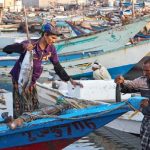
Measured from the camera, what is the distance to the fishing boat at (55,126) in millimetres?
5344

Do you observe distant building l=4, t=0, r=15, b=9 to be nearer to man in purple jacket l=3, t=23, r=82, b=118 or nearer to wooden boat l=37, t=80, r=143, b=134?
wooden boat l=37, t=80, r=143, b=134

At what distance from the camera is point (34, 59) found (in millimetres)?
5441

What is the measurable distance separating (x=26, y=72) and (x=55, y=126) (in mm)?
741

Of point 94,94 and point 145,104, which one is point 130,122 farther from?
point 145,104

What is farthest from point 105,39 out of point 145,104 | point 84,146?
point 145,104

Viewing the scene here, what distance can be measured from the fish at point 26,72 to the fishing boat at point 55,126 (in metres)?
0.37

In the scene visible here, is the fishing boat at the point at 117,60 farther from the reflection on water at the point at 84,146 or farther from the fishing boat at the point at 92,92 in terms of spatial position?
the reflection on water at the point at 84,146

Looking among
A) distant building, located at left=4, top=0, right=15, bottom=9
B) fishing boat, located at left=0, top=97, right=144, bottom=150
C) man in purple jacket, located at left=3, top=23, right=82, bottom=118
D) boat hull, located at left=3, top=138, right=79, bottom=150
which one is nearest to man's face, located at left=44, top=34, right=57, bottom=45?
man in purple jacket, located at left=3, top=23, right=82, bottom=118

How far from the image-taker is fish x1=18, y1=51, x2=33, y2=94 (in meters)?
5.38

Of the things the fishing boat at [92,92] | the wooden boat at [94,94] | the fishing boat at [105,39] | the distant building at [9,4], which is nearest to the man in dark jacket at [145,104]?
the wooden boat at [94,94]

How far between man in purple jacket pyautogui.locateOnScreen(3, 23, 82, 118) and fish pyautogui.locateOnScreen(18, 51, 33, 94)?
Answer: 0.05m

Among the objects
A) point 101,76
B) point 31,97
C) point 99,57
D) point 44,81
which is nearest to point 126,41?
point 99,57

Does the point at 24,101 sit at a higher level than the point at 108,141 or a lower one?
higher

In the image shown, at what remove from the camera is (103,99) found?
343 inches
